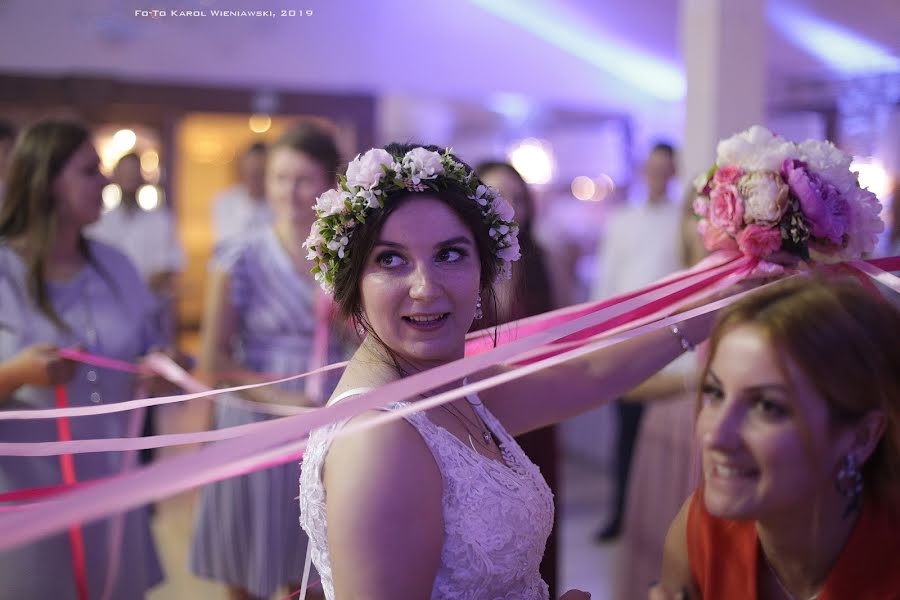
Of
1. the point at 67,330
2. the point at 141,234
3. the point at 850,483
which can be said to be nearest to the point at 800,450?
the point at 850,483

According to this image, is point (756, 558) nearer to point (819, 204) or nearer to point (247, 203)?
point (819, 204)

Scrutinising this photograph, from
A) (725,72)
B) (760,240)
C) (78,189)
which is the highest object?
(725,72)

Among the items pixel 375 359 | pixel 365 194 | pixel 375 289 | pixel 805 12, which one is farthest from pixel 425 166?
pixel 805 12

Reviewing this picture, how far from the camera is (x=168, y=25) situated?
8273 mm

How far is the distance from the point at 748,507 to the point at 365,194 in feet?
2.40

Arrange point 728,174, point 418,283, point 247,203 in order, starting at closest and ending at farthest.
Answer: point 418,283 → point 728,174 → point 247,203

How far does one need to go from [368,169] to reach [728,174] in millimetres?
787

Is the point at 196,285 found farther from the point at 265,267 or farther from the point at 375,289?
the point at 375,289

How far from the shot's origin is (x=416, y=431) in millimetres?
1366

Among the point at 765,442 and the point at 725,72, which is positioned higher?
the point at 725,72

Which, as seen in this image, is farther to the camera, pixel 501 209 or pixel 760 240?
pixel 760 240

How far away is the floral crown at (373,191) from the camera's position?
1510 mm

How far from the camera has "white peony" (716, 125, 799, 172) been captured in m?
1.85

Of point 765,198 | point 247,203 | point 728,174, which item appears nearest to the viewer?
point 765,198
